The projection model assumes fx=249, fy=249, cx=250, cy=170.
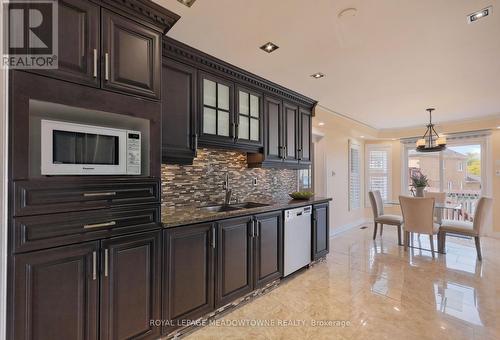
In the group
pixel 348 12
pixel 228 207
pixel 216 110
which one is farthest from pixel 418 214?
pixel 216 110

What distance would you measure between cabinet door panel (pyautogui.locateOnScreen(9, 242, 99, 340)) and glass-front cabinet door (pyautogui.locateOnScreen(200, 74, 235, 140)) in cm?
154

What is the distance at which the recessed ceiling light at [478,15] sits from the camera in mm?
1846

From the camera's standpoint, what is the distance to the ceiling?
6.06ft

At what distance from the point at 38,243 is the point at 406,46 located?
A: 3.25 metres

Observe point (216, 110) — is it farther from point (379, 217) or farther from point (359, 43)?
point (379, 217)

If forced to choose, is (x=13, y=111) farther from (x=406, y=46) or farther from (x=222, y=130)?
(x=406, y=46)

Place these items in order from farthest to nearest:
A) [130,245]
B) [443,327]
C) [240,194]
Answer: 1. [240,194]
2. [443,327]
3. [130,245]

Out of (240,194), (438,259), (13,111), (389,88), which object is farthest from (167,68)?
(438,259)

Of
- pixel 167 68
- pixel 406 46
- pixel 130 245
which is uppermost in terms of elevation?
pixel 406 46

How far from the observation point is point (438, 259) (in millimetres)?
3863

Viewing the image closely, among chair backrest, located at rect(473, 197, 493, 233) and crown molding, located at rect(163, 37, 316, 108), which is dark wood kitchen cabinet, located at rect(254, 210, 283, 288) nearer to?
crown molding, located at rect(163, 37, 316, 108)

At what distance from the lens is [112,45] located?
1.66 m

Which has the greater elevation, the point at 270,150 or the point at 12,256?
the point at 270,150

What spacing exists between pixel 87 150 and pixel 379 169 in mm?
6894
